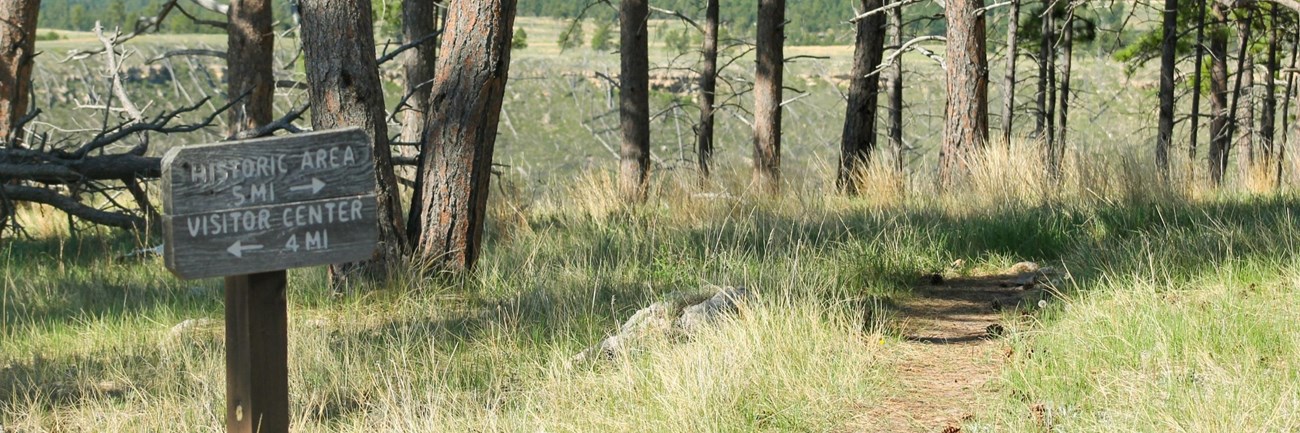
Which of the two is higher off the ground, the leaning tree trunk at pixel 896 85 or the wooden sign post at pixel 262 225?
the leaning tree trunk at pixel 896 85

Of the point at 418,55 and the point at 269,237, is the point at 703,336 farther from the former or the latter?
the point at 418,55

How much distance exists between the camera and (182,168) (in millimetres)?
2922

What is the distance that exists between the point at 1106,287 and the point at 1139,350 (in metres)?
1.04

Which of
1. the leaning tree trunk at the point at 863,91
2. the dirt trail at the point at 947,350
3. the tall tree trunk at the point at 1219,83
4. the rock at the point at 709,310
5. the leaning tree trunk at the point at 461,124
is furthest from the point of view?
the tall tree trunk at the point at 1219,83

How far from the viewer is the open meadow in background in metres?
3.72

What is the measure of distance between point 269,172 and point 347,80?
3.28 m

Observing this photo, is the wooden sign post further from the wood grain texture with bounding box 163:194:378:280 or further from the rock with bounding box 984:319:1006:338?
the rock with bounding box 984:319:1006:338

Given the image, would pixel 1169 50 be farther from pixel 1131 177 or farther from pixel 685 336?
pixel 685 336

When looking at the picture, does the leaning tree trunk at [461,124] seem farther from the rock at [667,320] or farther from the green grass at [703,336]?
the rock at [667,320]

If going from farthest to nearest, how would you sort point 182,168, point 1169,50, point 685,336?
point 1169,50
point 685,336
point 182,168

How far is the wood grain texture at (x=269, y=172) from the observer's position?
115 inches

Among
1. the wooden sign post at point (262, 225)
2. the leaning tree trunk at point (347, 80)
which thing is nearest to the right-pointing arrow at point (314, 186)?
the wooden sign post at point (262, 225)

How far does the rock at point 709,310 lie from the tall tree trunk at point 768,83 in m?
7.13

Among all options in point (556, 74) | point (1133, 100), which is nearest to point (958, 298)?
point (556, 74)
